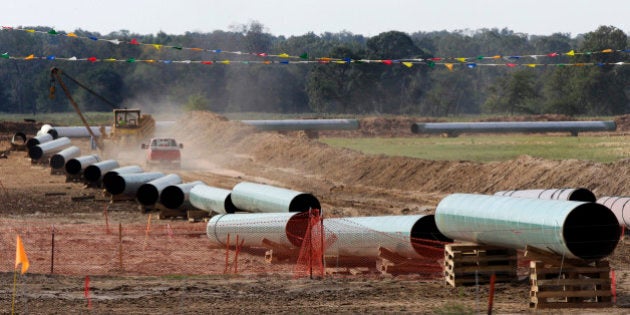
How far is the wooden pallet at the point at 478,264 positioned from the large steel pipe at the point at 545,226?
0.27m

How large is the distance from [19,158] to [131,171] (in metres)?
26.9

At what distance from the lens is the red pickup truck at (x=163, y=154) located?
61.7 metres

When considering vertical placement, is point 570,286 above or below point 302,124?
above

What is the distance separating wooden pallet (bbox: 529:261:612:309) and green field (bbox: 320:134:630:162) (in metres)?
37.4

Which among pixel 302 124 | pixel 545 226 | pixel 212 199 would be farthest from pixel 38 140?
pixel 545 226

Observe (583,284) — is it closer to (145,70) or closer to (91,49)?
(145,70)

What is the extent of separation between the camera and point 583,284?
20.4m

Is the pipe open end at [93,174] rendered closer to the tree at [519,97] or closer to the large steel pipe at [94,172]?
the large steel pipe at [94,172]

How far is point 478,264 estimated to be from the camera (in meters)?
23.0

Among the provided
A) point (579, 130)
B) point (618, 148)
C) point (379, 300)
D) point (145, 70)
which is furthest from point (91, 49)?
point (379, 300)

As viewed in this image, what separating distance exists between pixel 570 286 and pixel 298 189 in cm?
3239

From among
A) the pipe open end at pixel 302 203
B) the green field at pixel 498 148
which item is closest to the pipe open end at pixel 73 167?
the green field at pixel 498 148

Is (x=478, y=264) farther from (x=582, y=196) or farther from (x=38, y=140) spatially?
(x=38, y=140)

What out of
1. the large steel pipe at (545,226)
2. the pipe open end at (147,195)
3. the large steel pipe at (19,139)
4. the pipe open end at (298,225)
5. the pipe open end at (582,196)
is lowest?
the large steel pipe at (19,139)
